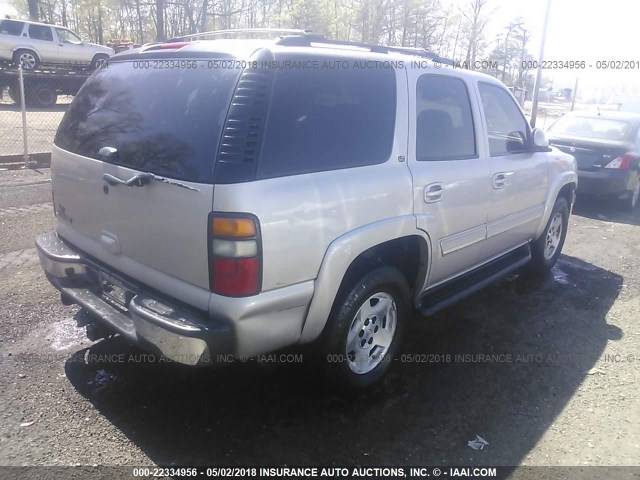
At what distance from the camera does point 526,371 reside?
3.63 metres

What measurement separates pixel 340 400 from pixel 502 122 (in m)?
2.74

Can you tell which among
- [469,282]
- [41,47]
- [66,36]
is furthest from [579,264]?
[66,36]

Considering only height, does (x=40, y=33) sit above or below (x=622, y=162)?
above

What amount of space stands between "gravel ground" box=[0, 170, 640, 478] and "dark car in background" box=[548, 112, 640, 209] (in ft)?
14.6

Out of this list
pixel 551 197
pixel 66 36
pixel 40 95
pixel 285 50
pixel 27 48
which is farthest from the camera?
pixel 66 36


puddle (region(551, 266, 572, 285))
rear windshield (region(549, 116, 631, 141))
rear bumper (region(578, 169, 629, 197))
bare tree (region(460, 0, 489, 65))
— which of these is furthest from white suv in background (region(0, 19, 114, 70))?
bare tree (region(460, 0, 489, 65))

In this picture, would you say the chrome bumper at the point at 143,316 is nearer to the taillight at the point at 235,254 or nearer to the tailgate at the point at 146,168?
the tailgate at the point at 146,168

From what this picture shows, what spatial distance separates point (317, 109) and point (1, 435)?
240 cm

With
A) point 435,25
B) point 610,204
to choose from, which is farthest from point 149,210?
point 435,25

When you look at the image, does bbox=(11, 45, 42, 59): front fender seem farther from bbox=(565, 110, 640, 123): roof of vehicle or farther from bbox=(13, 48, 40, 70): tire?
bbox=(565, 110, 640, 123): roof of vehicle

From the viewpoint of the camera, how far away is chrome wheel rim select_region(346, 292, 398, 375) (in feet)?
10.2

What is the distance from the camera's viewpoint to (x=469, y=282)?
4066 mm

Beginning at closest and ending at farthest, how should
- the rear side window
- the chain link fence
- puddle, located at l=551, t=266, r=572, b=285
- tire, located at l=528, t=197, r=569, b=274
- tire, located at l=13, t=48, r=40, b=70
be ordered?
1. tire, located at l=528, t=197, r=569, b=274
2. puddle, located at l=551, t=266, r=572, b=285
3. the chain link fence
4. the rear side window
5. tire, located at l=13, t=48, r=40, b=70

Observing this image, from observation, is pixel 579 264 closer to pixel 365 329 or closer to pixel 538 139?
pixel 538 139
